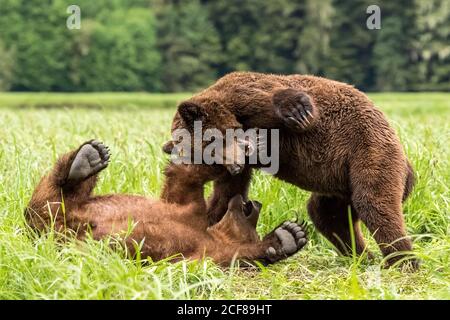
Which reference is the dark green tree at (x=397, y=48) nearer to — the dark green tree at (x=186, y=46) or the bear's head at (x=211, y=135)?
the dark green tree at (x=186, y=46)

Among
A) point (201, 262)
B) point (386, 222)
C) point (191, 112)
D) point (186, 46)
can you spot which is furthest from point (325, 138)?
point (186, 46)

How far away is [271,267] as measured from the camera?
4.06 m

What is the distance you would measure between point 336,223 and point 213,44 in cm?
3940

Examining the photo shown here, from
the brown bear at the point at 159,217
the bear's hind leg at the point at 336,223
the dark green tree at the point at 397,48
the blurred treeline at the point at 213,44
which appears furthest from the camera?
the blurred treeline at the point at 213,44

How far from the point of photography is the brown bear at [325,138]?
13.0 feet

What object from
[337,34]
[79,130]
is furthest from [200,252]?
[337,34]

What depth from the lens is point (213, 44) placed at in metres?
43.3

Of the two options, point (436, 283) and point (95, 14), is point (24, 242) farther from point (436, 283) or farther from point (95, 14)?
point (95, 14)

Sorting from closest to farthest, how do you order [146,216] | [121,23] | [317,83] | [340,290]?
[340,290], [146,216], [317,83], [121,23]

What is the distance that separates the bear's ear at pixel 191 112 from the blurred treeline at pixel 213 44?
33.7 m

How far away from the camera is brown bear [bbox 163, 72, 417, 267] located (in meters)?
3.96

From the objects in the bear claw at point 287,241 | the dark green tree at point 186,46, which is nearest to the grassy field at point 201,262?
the bear claw at point 287,241
